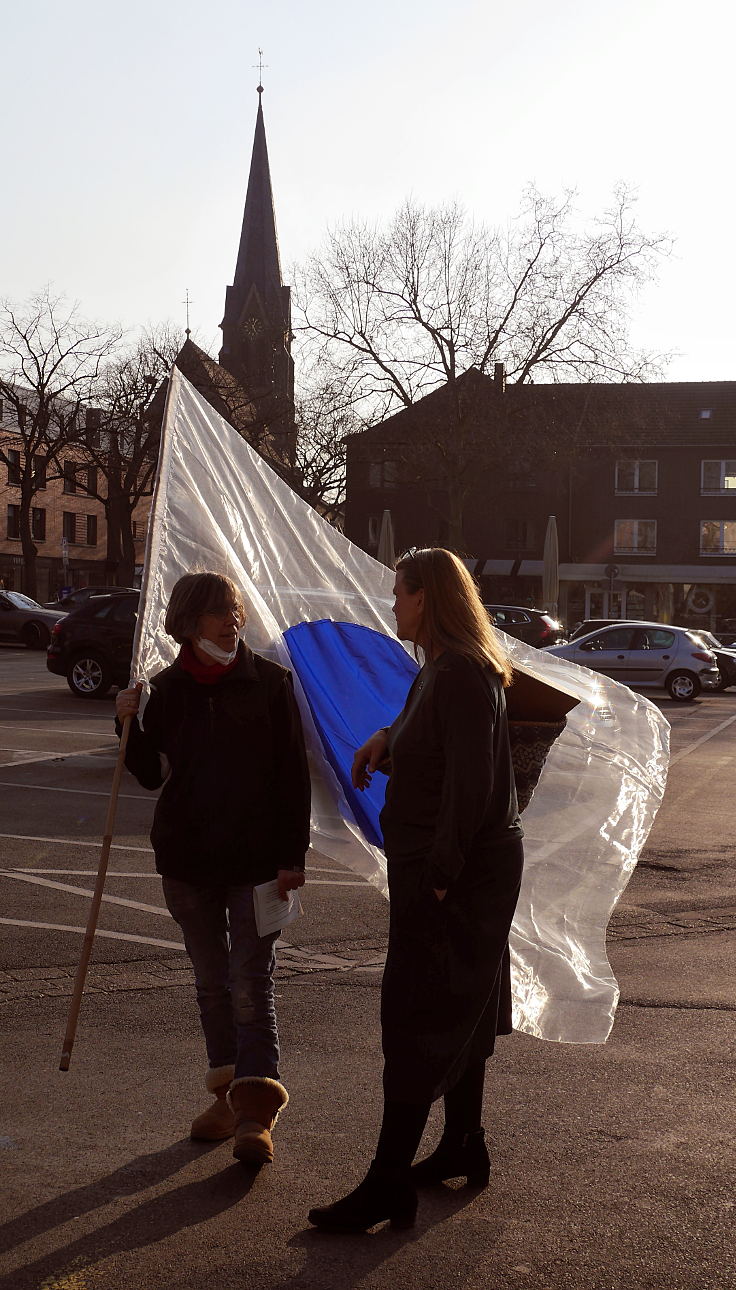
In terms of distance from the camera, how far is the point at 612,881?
Result: 4.87 metres

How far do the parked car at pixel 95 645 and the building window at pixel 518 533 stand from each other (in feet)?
139

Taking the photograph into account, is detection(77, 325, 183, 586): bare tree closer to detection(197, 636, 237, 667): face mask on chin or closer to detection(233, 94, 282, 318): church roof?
detection(233, 94, 282, 318): church roof

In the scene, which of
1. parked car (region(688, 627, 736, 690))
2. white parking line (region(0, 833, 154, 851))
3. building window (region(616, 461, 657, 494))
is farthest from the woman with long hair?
building window (region(616, 461, 657, 494))

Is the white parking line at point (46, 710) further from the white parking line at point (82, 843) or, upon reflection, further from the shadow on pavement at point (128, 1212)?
the shadow on pavement at point (128, 1212)

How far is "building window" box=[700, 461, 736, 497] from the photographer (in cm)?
6100

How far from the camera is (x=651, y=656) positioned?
88.7 ft

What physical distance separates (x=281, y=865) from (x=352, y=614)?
153 cm

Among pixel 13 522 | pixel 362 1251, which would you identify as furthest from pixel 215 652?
pixel 13 522

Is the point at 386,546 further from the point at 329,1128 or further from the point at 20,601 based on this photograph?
the point at 329,1128

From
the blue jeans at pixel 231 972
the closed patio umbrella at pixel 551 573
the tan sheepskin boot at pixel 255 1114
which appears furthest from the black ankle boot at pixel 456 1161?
the closed patio umbrella at pixel 551 573

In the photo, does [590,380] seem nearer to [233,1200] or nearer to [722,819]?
[722,819]

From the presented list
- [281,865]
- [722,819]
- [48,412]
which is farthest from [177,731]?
[48,412]

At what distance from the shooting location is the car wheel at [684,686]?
87.1 ft

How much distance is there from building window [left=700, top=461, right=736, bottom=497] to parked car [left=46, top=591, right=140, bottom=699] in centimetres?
4419
